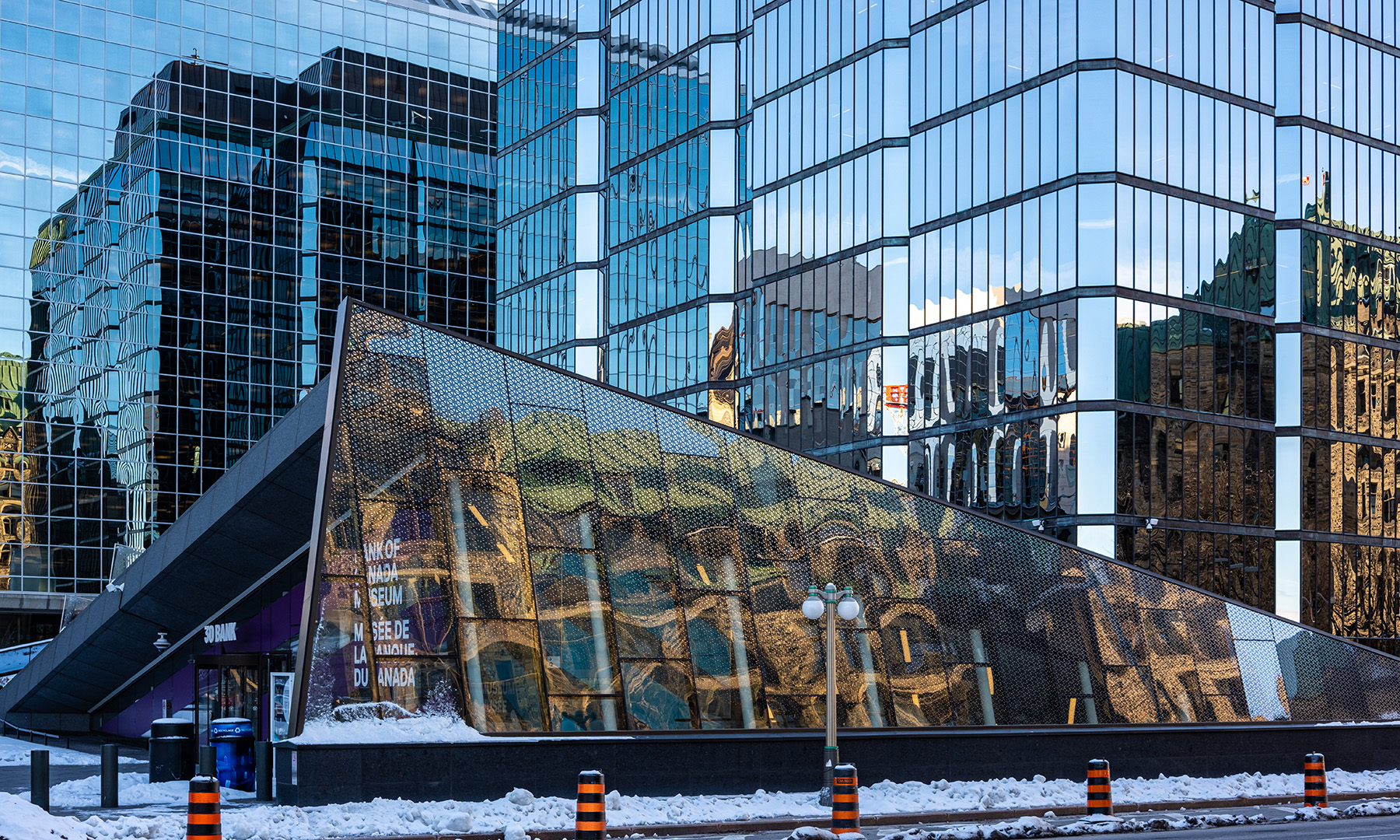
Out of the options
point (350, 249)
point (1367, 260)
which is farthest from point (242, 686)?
point (350, 249)

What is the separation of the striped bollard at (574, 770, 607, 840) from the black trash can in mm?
12592

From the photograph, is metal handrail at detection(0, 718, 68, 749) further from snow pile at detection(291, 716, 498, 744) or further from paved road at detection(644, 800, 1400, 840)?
paved road at detection(644, 800, 1400, 840)

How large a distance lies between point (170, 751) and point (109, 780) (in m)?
2.95

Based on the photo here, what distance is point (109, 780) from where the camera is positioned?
22.0 metres

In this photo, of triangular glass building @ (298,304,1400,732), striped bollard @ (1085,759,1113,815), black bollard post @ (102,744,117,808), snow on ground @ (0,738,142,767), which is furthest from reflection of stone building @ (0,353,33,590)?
striped bollard @ (1085,759,1113,815)

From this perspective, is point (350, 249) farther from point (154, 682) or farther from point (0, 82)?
point (154, 682)

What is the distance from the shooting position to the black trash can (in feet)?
81.6

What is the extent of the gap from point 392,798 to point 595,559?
537cm

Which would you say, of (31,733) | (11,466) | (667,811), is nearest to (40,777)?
(667,811)

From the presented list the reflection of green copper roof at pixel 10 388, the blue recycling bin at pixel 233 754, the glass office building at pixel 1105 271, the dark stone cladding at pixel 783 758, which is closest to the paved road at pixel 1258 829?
the dark stone cladding at pixel 783 758

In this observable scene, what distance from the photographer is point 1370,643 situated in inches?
2313

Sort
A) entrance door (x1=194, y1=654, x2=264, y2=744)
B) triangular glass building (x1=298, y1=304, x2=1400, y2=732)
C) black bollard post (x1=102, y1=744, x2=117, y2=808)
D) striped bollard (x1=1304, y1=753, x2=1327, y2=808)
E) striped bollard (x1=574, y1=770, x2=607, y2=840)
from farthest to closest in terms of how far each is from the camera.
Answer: entrance door (x1=194, y1=654, x2=264, y2=744), striped bollard (x1=1304, y1=753, x2=1327, y2=808), triangular glass building (x1=298, y1=304, x2=1400, y2=732), black bollard post (x1=102, y1=744, x2=117, y2=808), striped bollard (x1=574, y1=770, x2=607, y2=840)

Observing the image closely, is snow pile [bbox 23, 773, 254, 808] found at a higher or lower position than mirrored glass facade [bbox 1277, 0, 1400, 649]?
lower

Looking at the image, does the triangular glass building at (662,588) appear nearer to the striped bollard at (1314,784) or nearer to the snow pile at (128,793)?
the snow pile at (128,793)
